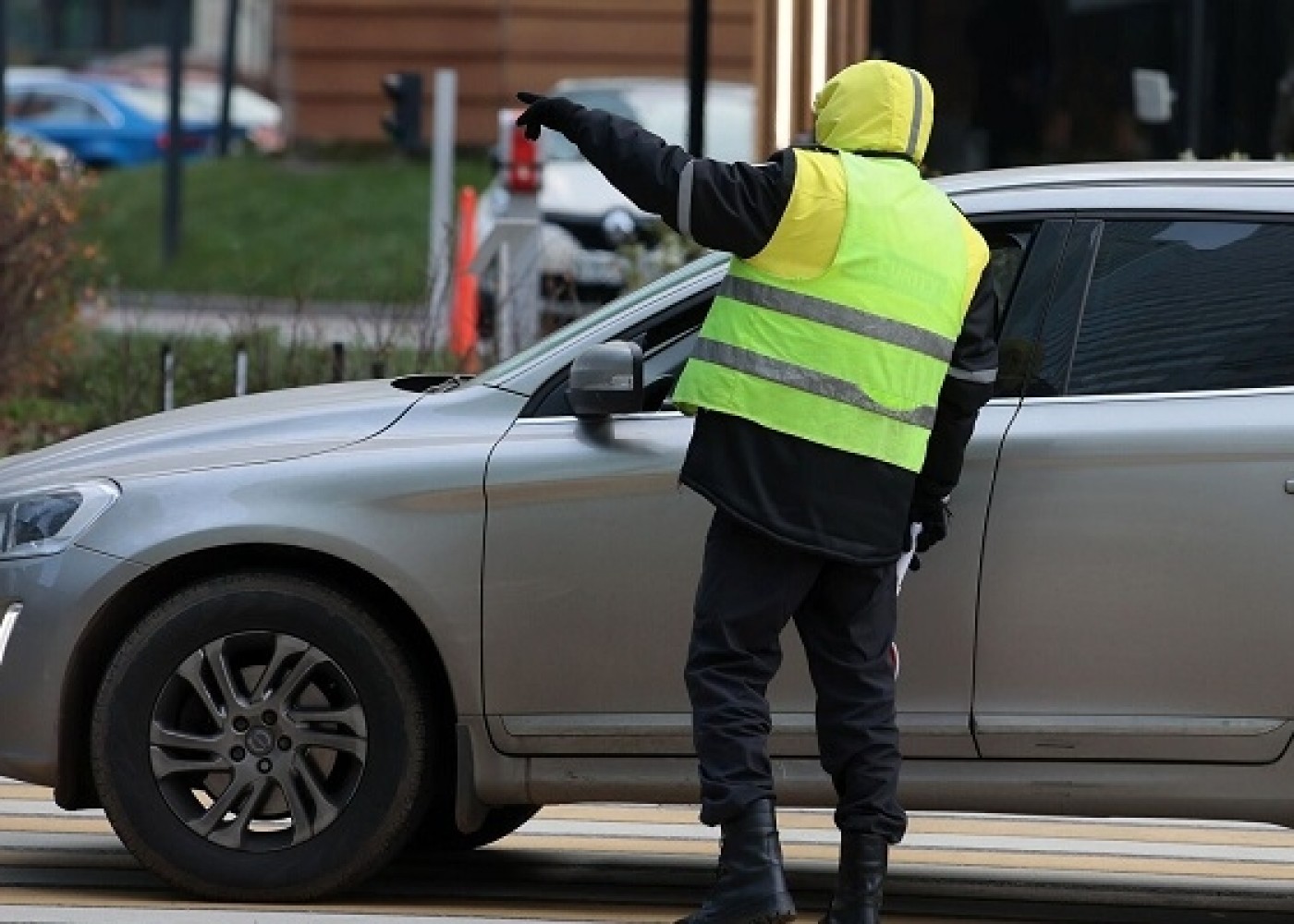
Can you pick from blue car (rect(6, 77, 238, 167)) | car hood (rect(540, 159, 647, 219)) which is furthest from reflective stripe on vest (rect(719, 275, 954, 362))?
blue car (rect(6, 77, 238, 167))

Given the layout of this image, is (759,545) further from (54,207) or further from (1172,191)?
(54,207)

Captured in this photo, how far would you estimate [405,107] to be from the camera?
70.6ft

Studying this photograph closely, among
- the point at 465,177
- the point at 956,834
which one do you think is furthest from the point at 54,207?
the point at 465,177

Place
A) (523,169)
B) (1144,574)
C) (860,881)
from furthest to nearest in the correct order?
(523,169)
(1144,574)
(860,881)

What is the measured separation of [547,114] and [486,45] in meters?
26.6

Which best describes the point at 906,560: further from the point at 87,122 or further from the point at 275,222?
the point at 87,122

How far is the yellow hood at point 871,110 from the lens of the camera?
234 inches

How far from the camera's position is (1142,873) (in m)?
7.46

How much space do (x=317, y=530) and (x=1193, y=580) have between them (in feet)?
5.75

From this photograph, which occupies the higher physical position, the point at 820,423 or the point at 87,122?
the point at 87,122

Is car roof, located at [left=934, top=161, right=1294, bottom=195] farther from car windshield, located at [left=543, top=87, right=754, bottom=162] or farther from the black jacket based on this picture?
car windshield, located at [left=543, top=87, right=754, bottom=162]

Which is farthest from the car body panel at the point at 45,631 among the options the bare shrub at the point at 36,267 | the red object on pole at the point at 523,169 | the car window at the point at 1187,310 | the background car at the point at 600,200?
the red object on pole at the point at 523,169

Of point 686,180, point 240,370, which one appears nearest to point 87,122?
point 240,370

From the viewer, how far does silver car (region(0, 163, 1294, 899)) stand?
6.32m
